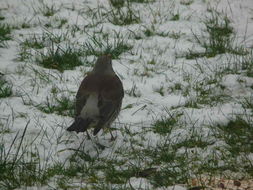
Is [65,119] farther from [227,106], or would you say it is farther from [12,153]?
[227,106]

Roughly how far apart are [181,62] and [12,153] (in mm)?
2993

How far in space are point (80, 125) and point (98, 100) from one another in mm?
378

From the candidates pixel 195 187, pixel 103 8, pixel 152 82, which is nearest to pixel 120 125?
pixel 152 82

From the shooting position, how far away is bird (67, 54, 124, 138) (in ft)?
17.1

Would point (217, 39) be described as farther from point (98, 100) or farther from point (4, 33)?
point (4, 33)

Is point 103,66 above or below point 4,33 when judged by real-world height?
above

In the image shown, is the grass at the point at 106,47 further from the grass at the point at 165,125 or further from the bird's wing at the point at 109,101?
the grass at the point at 165,125

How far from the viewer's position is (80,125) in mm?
5129

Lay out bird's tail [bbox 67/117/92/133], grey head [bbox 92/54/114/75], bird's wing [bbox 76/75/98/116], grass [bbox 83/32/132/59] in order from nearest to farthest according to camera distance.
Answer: bird's tail [bbox 67/117/92/133], bird's wing [bbox 76/75/98/116], grey head [bbox 92/54/114/75], grass [bbox 83/32/132/59]

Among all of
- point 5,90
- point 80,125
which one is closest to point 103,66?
point 80,125

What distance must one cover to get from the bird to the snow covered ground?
0.26 meters

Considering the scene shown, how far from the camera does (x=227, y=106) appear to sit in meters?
6.20

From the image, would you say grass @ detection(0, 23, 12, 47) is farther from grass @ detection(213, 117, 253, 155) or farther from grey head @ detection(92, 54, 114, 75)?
grass @ detection(213, 117, 253, 155)

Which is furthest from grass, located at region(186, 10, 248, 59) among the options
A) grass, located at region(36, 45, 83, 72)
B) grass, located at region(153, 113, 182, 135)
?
grass, located at region(153, 113, 182, 135)
